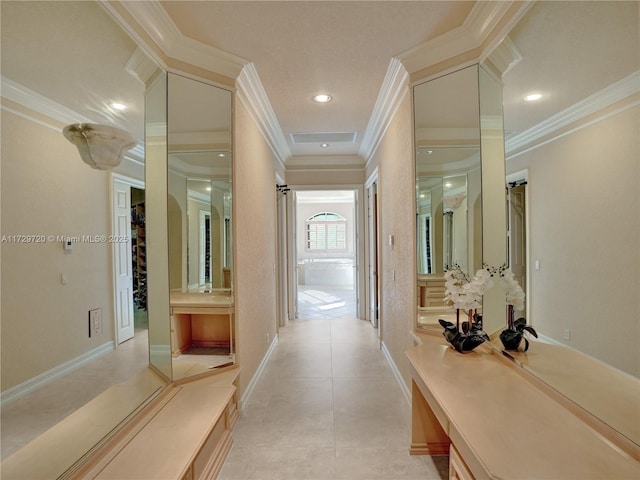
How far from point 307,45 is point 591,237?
75.7 inches

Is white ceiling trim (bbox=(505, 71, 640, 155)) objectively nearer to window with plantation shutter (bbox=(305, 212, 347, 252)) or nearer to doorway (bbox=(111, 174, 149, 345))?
doorway (bbox=(111, 174, 149, 345))

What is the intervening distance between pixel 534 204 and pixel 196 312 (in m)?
2.04

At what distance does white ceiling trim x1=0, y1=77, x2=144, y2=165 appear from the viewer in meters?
0.93

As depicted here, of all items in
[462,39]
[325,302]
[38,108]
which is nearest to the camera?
[38,108]

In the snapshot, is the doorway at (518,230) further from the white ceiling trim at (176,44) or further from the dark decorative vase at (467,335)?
the white ceiling trim at (176,44)

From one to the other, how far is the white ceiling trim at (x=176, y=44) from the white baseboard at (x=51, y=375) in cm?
151

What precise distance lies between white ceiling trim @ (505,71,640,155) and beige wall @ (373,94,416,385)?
3.42ft

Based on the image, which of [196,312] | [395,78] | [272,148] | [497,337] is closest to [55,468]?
[196,312]

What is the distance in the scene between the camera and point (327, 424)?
2312 mm

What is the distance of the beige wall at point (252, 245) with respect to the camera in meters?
2.46

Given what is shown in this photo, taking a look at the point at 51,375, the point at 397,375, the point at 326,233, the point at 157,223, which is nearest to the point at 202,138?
the point at 157,223

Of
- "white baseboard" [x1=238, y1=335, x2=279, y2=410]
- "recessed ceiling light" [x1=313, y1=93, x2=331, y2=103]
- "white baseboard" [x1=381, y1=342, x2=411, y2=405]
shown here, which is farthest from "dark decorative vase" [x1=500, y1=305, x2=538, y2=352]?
"recessed ceiling light" [x1=313, y1=93, x2=331, y2=103]

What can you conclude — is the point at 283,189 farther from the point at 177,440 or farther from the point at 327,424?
the point at 177,440

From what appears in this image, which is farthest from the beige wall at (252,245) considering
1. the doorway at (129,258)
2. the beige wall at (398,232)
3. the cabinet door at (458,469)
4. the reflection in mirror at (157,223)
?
the cabinet door at (458,469)
